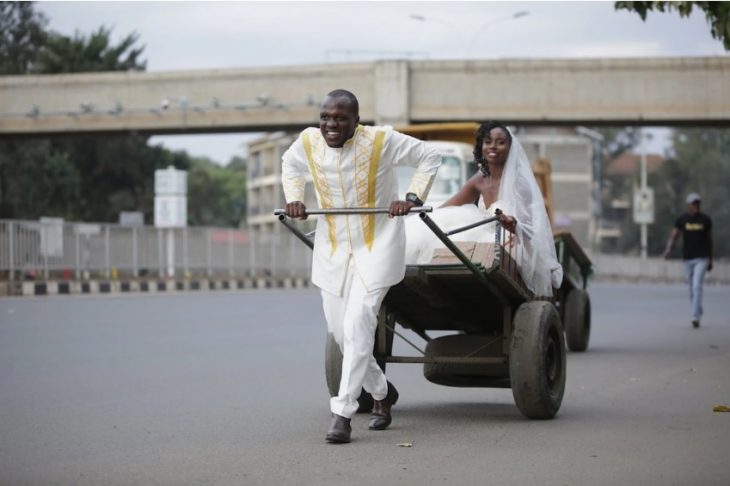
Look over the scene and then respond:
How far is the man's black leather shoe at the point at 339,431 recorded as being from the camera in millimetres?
7094

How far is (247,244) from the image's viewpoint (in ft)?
153

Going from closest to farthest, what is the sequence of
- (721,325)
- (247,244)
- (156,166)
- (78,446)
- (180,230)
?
(78,446)
(721,325)
(180,230)
(247,244)
(156,166)

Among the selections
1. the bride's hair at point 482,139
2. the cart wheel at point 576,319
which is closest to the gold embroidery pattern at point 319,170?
the bride's hair at point 482,139

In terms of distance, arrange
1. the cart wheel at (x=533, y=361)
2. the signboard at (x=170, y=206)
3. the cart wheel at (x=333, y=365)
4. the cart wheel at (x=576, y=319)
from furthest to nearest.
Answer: the signboard at (x=170, y=206), the cart wheel at (x=576, y=319), the cart wheel at (x=333, y=365), the cart wheel at (x=533, y=361)

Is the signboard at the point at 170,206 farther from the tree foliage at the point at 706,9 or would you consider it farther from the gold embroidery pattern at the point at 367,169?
the gold embroidery pattern at the point at 367,169

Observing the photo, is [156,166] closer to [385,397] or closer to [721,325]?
[721,325]

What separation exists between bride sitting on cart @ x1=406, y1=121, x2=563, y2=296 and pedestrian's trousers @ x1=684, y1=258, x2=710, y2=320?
33.7ft

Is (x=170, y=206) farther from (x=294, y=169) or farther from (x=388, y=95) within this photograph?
(x=294, y=169)

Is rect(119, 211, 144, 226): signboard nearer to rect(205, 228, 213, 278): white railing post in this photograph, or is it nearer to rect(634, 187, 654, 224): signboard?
rect(205, 228, 213, 278): white railing post

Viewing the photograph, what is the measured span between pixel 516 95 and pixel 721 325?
22.2m

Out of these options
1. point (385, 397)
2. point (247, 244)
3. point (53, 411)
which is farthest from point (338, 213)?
point (247, 244)

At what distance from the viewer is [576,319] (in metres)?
14.7

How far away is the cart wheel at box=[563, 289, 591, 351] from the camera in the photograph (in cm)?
1466

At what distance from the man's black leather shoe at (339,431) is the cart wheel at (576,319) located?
7.77 meters
